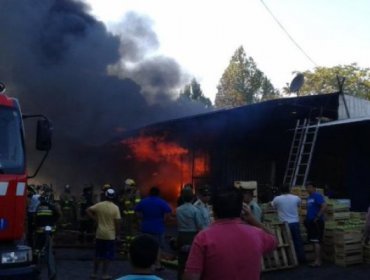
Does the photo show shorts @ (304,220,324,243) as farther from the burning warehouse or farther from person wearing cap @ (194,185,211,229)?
person wearing cap @ (194,185,211,229)

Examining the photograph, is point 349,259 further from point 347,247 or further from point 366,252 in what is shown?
point 366,252

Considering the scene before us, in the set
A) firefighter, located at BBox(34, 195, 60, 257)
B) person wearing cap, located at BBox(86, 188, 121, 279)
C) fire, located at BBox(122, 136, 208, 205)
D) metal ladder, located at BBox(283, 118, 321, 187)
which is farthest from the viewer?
fire, located at BBox(122, 136, 208, 205)

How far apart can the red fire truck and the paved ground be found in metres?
3.20

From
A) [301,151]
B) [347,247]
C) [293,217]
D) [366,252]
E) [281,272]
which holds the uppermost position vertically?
[301,151]

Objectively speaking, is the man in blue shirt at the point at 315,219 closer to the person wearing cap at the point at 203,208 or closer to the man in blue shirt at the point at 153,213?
the person wearing cap at the point at 203,208

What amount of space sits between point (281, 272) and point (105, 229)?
3.39 metres

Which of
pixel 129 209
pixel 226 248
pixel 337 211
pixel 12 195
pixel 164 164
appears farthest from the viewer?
pixel 164 164

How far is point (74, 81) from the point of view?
17469mm

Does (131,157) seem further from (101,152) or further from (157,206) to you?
(157,206)

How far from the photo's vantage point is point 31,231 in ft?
31.0

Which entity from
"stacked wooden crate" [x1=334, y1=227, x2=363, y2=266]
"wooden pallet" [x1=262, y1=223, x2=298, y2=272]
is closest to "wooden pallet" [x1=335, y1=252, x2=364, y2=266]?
"stacked wooden crate" [x1=334, y1=227, x2=363, y2=266]

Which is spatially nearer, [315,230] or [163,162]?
[315,230]

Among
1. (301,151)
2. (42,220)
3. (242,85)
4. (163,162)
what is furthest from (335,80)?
(42,220)

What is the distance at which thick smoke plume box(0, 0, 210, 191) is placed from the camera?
1617cm
